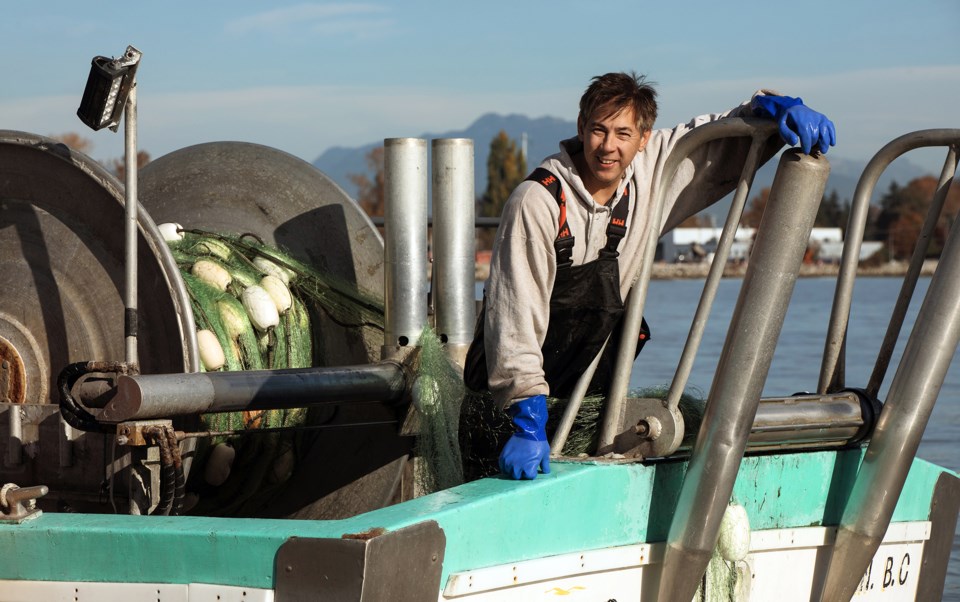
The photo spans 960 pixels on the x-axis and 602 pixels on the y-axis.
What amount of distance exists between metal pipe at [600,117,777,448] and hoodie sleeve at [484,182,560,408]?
0.86ft

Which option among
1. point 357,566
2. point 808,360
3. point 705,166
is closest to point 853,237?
point 705,166

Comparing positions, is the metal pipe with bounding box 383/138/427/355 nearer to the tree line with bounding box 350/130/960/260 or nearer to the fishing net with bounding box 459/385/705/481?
the fishing net with bounding box 459/385/705/481

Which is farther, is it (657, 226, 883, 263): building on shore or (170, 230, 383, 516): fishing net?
(657, 226, 883, 263): building on shore

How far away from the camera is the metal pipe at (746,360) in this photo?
435 centimetres

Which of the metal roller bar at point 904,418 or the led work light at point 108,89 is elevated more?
the led work light at point 108,89

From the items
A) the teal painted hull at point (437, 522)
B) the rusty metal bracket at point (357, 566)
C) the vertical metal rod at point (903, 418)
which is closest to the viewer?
the rusty metal bracket at point (357, 566)

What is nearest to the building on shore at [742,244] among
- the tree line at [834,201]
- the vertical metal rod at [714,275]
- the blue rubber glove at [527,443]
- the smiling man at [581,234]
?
the tree line at [834,201]

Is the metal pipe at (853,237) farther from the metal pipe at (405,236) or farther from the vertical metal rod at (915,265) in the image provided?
the metal pipe at (405,236)

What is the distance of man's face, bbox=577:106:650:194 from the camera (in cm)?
448

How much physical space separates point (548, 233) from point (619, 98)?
19.4 inches

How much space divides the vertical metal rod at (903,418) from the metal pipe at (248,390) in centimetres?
184

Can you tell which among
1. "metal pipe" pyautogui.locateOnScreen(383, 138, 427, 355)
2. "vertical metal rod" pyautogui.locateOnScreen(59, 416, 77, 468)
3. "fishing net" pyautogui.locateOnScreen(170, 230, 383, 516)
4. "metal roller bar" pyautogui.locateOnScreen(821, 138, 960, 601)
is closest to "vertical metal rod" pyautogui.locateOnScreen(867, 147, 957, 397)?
"metal roller bar" pyautogui.locateOnScreen(821, 138, 960, 601)

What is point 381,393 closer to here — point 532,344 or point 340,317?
point 340,317

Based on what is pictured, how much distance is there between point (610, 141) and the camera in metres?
4.48
